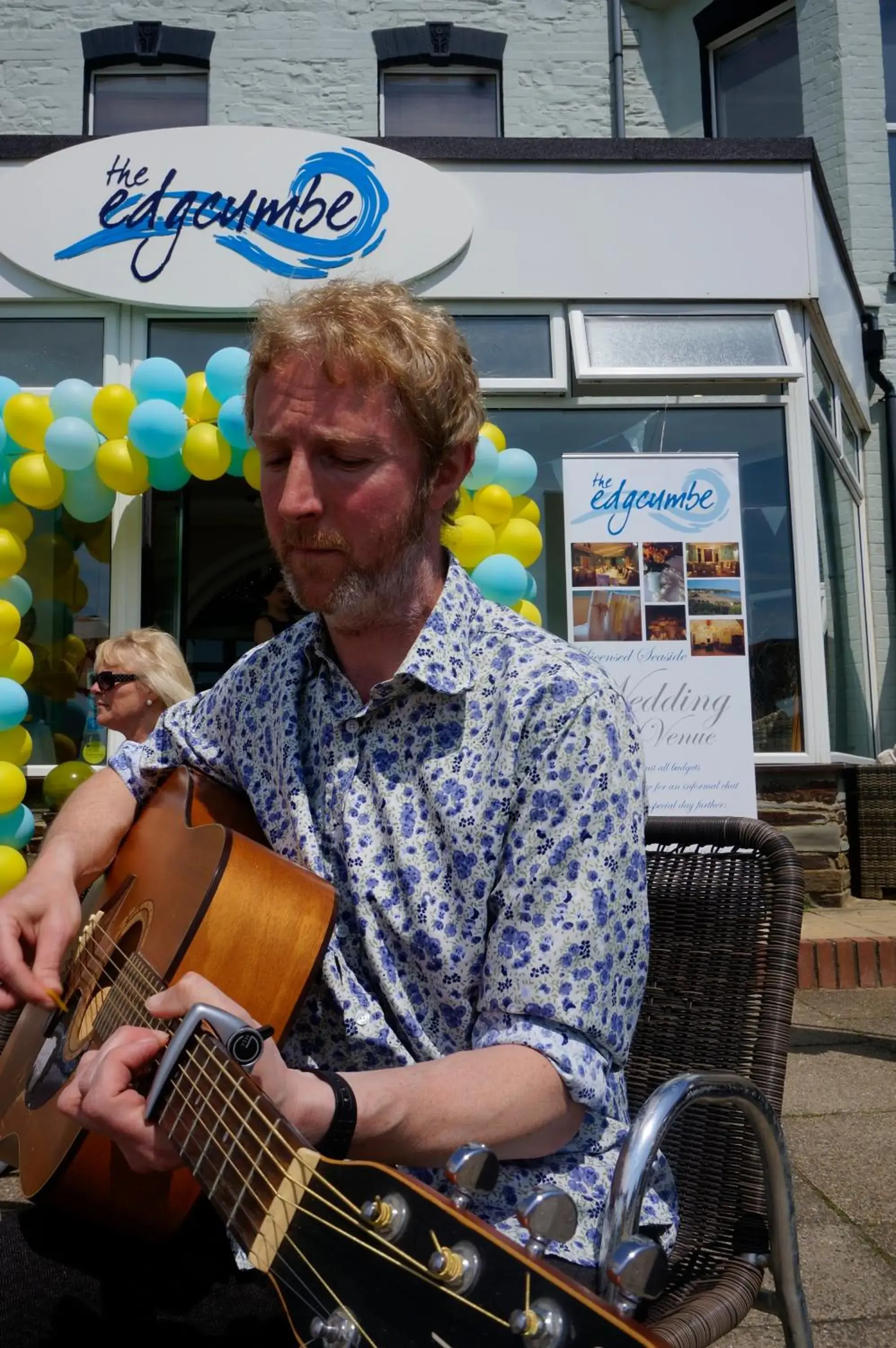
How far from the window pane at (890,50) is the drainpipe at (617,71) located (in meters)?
1.88

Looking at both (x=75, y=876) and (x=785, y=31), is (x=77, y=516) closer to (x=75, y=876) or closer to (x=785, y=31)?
(x=75, y=876)

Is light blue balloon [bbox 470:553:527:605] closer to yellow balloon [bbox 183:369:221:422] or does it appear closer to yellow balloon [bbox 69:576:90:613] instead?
yellow balloon [bbox 183:369:221:422]

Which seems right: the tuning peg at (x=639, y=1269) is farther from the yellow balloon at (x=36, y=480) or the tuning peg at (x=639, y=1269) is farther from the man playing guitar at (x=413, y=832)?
the yellow balloon at (x=36, y=480)

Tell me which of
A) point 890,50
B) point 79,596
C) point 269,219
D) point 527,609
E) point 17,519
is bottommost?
point 527,609

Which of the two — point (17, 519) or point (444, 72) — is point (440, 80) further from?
point (17, 519)

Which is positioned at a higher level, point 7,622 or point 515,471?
point 515,471

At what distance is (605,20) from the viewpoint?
8297 millimetres

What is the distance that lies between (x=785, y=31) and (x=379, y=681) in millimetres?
8846

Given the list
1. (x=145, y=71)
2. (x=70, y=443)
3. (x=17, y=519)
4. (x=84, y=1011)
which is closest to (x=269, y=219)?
(x=70, y=443)

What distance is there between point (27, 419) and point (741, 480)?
3.54 m

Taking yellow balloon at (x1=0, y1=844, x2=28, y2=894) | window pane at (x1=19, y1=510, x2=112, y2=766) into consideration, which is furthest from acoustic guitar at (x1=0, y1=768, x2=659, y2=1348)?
window pane at (x1=19, y1=510, x2=112, y2=766)

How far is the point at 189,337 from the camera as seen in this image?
588 cm

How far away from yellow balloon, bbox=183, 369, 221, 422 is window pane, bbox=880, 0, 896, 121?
6.23m

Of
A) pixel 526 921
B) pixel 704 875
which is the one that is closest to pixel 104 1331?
pixel 526 921
